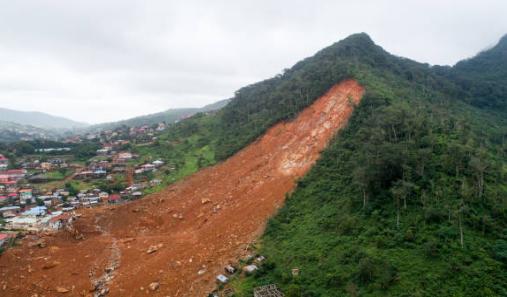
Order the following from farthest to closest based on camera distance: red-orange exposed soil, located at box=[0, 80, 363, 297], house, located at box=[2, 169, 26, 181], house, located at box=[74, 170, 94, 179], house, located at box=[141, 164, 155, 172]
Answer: house, located at box=[2, 169, 26, 181] → house, located at box=[74, 170, 94, 179] → house, located at box=[141, 164, 155, 172] → red-orange exposed soil, located at box=[0, 80, 363, 297]

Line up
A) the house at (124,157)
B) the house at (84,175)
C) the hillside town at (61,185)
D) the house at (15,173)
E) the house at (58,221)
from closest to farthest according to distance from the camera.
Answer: the house at (58,221) < the hillside town at (61,185) < the house at (84,175) < the house at (15,173) < the house at (124,157)

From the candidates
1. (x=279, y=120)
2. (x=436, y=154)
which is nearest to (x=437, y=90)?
(x=279, y=120)

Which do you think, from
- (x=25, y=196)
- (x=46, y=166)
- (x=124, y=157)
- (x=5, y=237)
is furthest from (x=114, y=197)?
(x=46, y=166)

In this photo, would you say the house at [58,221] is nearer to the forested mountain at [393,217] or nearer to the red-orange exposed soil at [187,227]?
the red-orange exposed soil at [187,227]

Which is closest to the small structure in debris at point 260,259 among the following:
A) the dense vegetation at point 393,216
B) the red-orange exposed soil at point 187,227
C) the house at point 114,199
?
the dense vegetation at point 393,216

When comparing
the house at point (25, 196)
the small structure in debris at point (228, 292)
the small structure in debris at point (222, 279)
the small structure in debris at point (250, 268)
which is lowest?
the small structure in debris at point (228, 292)

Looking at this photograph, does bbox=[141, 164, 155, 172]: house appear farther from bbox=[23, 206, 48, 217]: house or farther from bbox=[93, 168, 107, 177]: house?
bbox=[23, 206, 48, 217]: house

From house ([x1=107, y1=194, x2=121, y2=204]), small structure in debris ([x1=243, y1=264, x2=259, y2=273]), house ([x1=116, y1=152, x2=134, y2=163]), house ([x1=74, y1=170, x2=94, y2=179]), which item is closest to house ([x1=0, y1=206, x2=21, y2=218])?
house ([x1=107, y1=194, x2=121, y2=204])

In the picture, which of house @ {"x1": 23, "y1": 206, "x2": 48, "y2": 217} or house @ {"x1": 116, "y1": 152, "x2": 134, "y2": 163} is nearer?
house @ {"x1": 23, "y1": 206, "x2": 48, "y2": 217}
